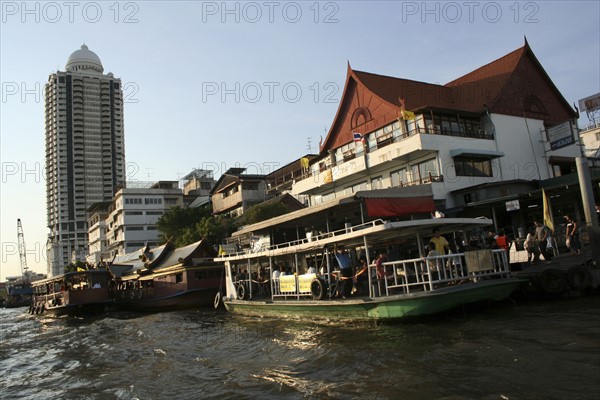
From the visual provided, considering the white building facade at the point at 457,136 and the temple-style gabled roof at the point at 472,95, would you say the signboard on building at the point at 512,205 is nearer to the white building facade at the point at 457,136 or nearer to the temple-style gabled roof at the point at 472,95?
the white building facade at the point at 457,136

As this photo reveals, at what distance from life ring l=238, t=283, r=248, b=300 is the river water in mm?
3725

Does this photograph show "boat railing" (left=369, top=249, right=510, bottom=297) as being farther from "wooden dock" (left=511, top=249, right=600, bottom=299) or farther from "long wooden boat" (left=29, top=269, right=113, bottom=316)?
"long wooden boat" (left=29, top=269, right=113, bottom=316)

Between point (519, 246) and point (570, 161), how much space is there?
53.5 feet

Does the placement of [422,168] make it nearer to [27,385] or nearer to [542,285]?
[542,285]

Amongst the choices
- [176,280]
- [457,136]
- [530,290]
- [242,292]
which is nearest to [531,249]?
[530,290]

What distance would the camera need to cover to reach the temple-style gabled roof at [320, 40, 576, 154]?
29.7 meters

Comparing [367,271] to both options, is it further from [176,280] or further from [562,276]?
[176,280]

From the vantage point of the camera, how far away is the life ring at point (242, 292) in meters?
18.9

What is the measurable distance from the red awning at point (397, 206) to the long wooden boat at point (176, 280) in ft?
35.7

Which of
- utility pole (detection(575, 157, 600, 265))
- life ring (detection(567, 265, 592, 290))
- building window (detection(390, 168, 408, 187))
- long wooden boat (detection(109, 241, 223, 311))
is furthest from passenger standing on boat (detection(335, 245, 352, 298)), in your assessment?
building window (detection(390, 168, 408, 187))

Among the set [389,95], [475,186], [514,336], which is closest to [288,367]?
[514,336]

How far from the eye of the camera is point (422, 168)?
2789 cm

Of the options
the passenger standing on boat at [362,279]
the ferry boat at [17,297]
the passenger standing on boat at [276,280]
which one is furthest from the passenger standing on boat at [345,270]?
the ferry boat at [17,297]

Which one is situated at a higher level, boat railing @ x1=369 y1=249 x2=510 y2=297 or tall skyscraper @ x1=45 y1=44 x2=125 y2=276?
tall skyscraper @ x1=45 y1=44 x2=125 y2=276
